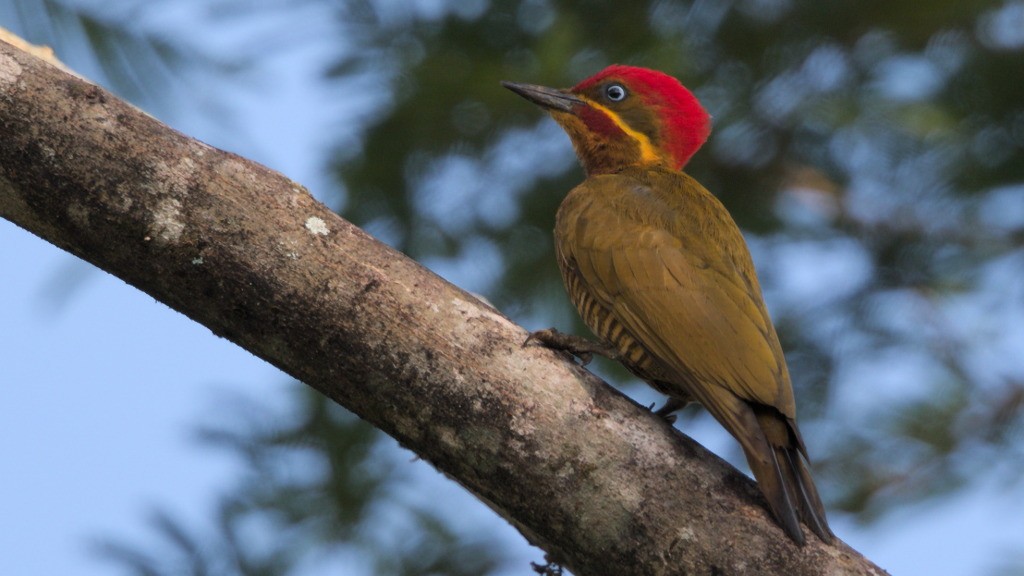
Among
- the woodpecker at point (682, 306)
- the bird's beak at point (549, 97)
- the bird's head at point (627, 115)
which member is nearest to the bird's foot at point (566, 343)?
the woodpecker at point (682, 306)

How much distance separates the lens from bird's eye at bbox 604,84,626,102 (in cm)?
485

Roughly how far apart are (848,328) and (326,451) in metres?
2.41

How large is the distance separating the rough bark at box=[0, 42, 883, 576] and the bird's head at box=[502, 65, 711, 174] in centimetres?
201

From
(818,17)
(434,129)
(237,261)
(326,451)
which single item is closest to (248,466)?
(326,451)

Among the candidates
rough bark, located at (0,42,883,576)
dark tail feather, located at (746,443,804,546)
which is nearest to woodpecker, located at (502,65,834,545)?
dark tail feather, located at (746,443,804,546)

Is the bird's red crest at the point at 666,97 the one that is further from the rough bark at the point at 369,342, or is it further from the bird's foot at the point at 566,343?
the rough bark at the point at 369,342

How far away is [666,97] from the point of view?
4867 mm

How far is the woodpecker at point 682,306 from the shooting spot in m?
3.20

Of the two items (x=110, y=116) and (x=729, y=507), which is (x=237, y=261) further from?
(x=729, y=507)

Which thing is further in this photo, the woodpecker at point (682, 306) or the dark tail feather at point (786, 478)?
the woodpecker at point (682, 306)

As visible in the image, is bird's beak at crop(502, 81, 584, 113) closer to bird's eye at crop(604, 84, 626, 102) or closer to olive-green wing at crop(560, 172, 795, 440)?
bird's eye at crop(604, 84, 626, 102)

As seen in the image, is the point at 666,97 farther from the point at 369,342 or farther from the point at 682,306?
the point at 369,342

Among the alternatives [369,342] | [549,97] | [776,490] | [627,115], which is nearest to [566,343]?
[369,342]

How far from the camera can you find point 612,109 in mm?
4832
